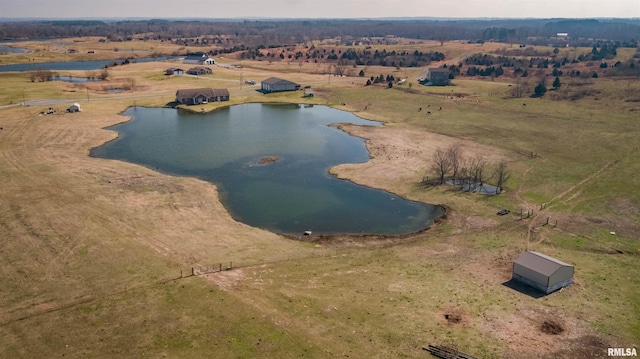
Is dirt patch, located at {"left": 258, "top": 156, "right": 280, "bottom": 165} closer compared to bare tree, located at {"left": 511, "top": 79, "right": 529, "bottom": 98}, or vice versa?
dirt patch, located at {"left": 258, "top": 156, "right": 280, "bottom": 165}

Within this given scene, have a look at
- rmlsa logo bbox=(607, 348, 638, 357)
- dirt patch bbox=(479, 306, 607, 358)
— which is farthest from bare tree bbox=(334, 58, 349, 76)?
rmlsa logo bbox=(607, 348, 638, 357)

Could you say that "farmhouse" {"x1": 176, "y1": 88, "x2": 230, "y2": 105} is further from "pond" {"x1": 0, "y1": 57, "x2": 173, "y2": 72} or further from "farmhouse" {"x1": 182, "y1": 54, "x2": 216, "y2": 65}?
"pond" {"x1": 0, "y1": 57, "x2": 173, "y2": 72}

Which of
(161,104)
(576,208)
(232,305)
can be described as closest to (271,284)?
(232,305)

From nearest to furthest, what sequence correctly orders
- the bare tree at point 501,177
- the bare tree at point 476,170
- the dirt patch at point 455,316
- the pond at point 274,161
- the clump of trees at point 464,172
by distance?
the dirt patch at point 455,316 → the pond at point 274,161 → the bare tree at point 501,177 → the clump of trees at point 464,172 → the bare tree at point 476,170

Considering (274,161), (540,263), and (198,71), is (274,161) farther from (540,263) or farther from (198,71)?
(198,71)

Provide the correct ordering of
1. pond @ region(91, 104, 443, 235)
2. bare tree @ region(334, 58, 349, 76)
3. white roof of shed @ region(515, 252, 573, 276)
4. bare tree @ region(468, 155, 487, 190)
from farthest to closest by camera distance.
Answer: bare tree @ region(334, 58, 349, 76), bare tree @ region(468, 155, 487, 190), pond @ region(91, 104, 443, 235), white roof of shed @ region(515, 252, 573, 276)

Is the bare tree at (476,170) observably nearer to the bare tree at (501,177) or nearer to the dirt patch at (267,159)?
the bare tree at (501,177)

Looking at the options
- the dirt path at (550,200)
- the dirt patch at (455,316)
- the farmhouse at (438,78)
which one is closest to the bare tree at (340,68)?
the farmhouse at (438,78)

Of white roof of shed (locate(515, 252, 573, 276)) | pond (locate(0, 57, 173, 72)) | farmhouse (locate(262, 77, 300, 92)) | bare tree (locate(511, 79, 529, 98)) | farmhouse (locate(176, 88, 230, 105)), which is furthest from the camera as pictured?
pond (locate(0, 57, 173, 72))
